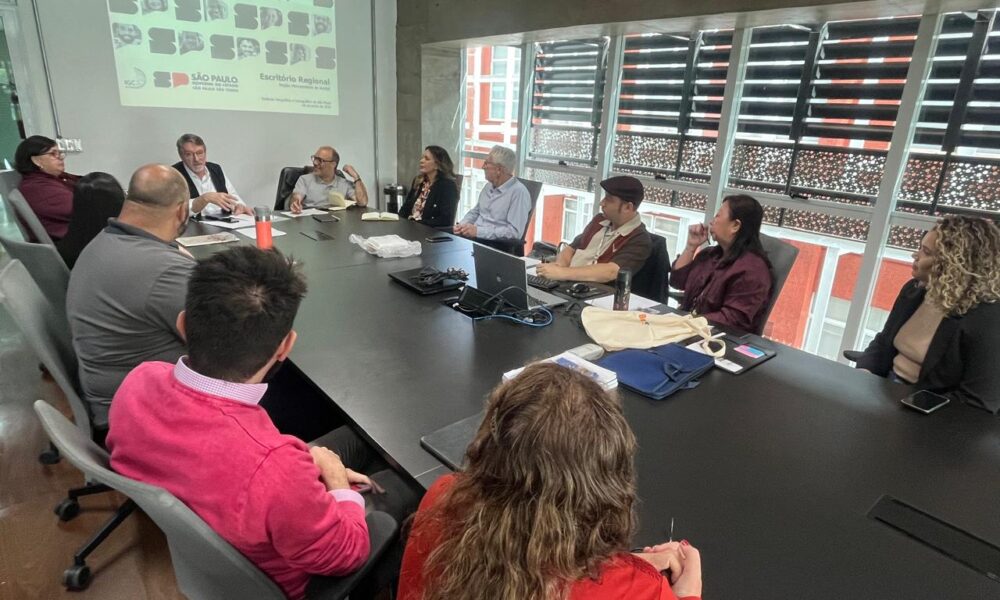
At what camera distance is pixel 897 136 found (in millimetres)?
2842

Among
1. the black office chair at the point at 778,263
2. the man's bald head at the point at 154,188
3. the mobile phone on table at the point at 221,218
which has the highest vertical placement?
the man's bald head at the point at 154,188

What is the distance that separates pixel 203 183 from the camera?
13.1ft

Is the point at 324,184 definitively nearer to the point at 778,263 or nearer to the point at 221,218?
the point at 221,218

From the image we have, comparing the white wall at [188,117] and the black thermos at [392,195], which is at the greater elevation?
the white wall at [188,117]

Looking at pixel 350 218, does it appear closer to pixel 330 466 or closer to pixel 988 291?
pixel 330 466

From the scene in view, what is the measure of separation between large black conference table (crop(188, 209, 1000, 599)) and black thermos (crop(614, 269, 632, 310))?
0.21m

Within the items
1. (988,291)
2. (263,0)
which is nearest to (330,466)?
(988,291)

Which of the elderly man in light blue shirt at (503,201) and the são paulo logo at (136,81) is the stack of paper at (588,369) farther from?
the são paulo logo at (136,81)

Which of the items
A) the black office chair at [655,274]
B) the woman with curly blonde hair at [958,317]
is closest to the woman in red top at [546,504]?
the woman with curly blonde hair at [958,317]

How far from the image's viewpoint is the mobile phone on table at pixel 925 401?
4.64 feet

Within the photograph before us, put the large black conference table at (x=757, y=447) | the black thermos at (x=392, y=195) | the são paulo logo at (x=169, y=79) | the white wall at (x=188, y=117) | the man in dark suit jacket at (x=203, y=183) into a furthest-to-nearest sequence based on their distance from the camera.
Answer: the black thermos at (x=392, y=195)
the são paulo logo at (x=169, y=79)
the white wall at (x=188, y=117)
the man in dark suit jacket at (x=203, y=183)
the large black conference table at (x=757, y=447)

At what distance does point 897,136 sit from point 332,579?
3.37 metres

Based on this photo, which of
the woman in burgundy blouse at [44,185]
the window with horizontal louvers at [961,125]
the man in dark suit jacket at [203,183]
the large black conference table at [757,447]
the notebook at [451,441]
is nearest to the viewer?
the large black conference table at [757,447]

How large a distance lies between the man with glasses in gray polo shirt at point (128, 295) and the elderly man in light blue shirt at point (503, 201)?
86.5 inches
